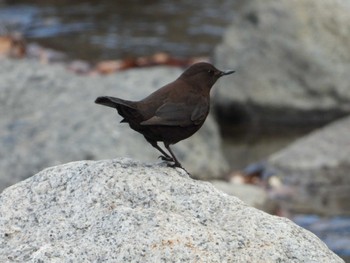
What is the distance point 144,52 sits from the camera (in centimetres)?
1362

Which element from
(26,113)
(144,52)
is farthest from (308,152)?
(144,52)

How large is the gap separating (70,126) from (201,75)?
3400 mm

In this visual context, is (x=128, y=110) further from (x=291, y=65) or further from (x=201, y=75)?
(x=291, y=65)

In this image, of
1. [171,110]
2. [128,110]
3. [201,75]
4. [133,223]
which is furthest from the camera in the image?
[201,75]

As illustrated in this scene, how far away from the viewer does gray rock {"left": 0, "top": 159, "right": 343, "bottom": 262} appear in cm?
365

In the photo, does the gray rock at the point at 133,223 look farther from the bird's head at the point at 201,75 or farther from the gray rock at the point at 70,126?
the gray rock at the point at 70,126

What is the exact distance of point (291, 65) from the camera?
11.1 metres

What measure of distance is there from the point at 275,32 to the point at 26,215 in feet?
25.0

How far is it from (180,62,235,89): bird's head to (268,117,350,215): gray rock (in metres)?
3.82

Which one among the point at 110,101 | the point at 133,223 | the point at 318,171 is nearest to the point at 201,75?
the point at 110,101

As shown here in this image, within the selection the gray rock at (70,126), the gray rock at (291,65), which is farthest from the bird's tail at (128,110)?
the gray rock at (291,65)

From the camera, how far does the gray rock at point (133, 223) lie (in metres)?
3.65

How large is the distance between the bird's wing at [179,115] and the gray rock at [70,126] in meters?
3.05

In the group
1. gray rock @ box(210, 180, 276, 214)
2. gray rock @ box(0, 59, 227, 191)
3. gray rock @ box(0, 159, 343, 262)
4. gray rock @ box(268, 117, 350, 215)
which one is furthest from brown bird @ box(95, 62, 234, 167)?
gray rock @ box(268, 117, 350, 215)
